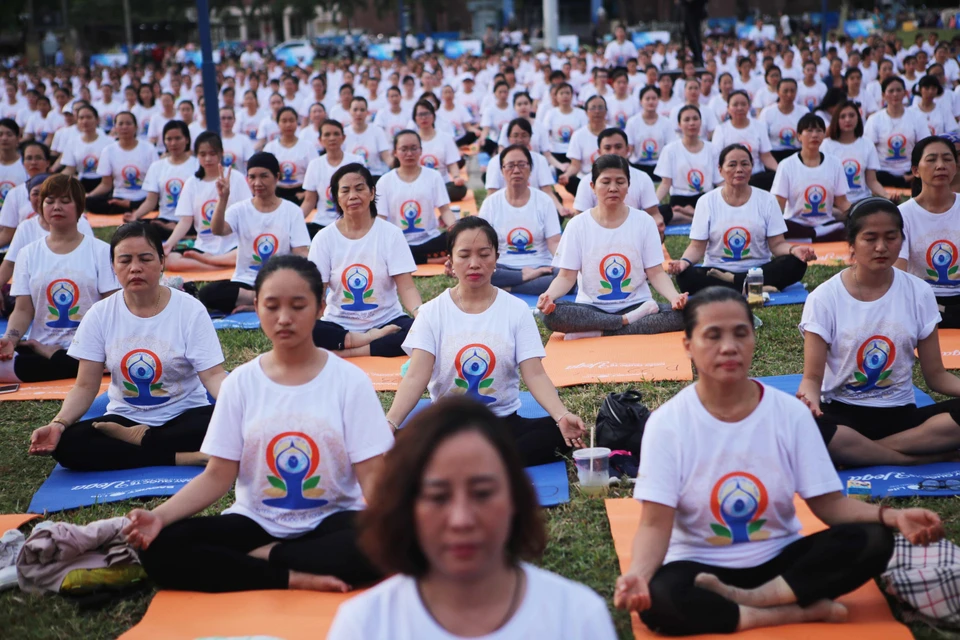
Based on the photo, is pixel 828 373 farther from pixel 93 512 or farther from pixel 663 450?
pixel 93 512

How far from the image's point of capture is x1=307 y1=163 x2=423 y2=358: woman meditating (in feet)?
21.3

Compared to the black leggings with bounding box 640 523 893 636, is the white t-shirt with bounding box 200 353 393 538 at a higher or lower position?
higher

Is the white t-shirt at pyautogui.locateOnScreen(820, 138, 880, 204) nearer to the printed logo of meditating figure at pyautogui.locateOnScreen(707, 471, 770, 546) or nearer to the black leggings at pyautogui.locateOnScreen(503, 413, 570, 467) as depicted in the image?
the black leggings at pyautogui.locateOnScreen(503, 413, 570, 467)

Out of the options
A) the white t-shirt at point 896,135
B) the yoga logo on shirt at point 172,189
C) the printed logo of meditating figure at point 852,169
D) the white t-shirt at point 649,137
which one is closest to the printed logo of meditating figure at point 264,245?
the yoga logo on shirt at point 172,189

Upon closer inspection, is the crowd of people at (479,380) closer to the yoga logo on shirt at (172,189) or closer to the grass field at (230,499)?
the grass field at (230,499)

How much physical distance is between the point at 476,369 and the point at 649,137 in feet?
25.3

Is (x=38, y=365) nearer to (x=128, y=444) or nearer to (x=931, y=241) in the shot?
(x=128, y=444)

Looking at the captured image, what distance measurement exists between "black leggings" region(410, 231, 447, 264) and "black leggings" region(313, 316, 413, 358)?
2.46m

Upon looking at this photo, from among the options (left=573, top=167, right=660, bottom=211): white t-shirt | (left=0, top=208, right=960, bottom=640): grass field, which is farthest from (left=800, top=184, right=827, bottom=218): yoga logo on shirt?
(left=0, top=208, right=960, bottom=640): grass field

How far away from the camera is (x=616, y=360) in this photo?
6.54 m

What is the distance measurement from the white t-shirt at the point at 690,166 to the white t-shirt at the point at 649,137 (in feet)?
5.27

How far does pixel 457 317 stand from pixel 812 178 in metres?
5.02

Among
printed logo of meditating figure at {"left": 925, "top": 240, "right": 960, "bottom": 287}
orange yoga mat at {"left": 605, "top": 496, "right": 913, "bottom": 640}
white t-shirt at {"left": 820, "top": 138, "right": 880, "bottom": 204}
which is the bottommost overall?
orange yoga mat at {"left": 605, "top": 496, "right": 913, "bottom": 640}

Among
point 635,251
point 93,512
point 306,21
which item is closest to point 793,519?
point 93,512
